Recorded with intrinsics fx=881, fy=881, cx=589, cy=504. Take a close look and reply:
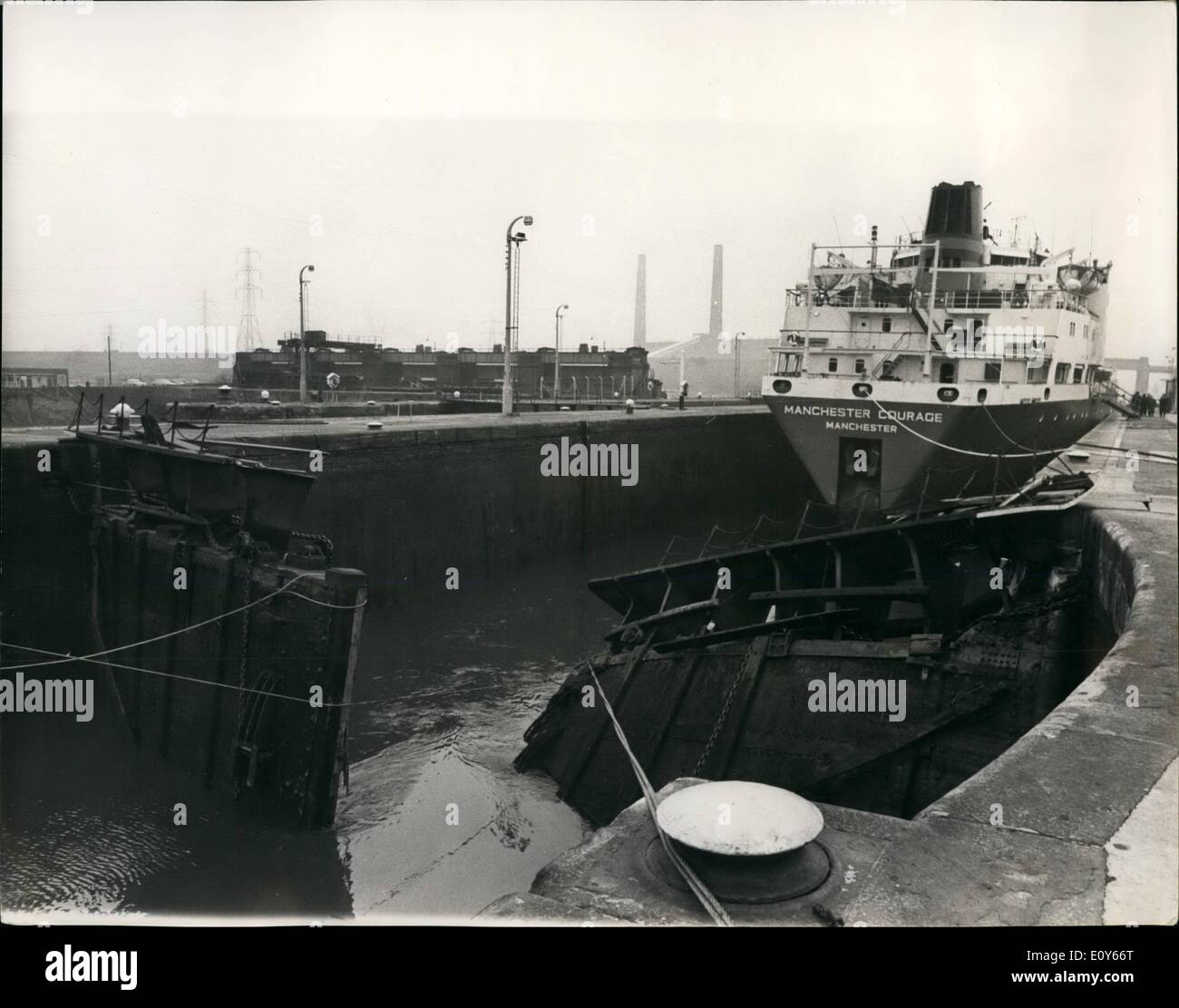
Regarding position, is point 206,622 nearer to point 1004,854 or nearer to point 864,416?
point 1004,854

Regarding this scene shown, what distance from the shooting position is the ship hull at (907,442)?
65.5 feet

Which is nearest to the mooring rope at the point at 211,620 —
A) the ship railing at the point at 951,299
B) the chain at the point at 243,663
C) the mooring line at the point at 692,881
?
the chain at the point at 243,663

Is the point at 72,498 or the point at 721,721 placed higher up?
the point at 72,498

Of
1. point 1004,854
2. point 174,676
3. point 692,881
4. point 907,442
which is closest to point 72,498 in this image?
point 174,676

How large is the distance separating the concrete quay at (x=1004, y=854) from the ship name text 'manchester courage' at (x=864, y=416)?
626 inches

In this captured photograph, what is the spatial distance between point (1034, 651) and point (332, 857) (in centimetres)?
769

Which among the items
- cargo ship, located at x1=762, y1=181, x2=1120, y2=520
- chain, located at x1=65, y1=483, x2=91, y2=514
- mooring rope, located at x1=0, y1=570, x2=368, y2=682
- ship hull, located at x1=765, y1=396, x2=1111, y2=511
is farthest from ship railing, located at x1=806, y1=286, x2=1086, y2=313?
chain, located at x1=65, y1=483, x2=91, y2=514

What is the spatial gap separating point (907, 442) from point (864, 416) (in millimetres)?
1190

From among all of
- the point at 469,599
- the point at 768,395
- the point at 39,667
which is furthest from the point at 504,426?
the point at 39,667

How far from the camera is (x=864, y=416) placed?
2131 cm

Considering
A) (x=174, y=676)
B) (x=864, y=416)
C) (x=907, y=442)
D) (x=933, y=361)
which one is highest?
(x=933, y=361)

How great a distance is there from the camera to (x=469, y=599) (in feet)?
70.1

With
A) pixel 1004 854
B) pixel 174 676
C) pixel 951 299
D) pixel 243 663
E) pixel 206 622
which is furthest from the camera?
pixel 951 299
